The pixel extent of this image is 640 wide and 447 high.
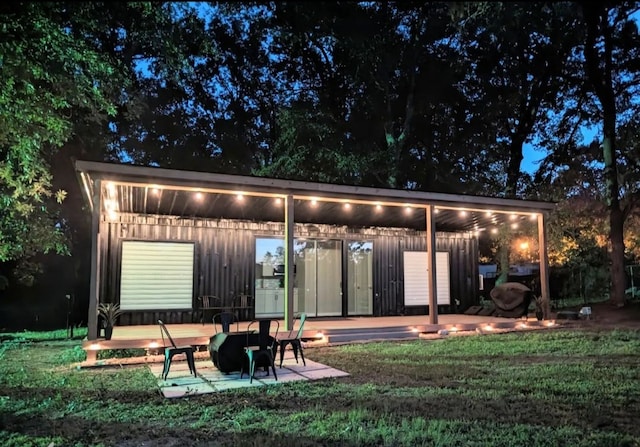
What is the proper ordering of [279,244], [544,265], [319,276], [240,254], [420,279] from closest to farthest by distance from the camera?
[544,265] < [240,254] < [279,244] < [319,276] < [420,279]

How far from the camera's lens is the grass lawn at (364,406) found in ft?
11.5

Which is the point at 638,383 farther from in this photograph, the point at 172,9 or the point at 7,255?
the point at 7,255

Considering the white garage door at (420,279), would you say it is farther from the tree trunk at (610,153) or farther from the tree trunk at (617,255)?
the tree trunk at (610,153)

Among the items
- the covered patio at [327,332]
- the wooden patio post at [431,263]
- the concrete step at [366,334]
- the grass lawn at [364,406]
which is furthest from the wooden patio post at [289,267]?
the wooden patio post at [431,263]

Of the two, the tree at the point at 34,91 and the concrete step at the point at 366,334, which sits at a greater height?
the tree at the point at 34,91

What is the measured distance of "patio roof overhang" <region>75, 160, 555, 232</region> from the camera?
23.9 feet

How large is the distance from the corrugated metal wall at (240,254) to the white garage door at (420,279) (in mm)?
149

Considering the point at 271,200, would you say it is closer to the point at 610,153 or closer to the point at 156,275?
the point at 156,275

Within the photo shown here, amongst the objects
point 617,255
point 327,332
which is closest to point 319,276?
point 327,332

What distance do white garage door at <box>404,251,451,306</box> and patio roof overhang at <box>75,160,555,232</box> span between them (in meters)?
1.11

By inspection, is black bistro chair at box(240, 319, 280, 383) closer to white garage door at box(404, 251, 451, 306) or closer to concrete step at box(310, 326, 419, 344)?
concrete step at box(310, 326, 419, 344)

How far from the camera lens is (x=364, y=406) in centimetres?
429

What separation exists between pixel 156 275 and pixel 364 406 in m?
7.18

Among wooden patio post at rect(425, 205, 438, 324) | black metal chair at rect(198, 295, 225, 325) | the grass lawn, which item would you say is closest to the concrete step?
wooden patio post at rect(425, 205, 438, 324)
